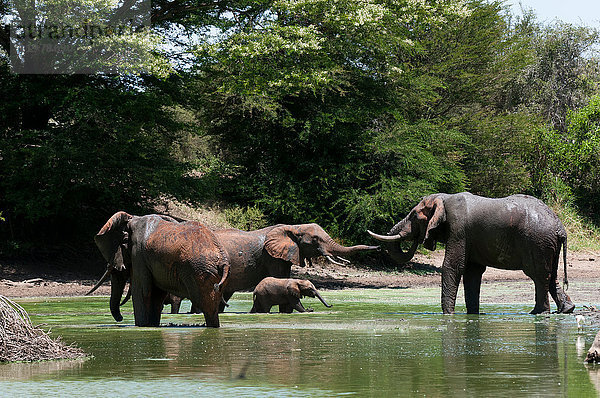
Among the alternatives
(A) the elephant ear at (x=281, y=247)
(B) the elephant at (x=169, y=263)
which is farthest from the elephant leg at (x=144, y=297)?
(A) the elephant ear at (x=281, y=247)

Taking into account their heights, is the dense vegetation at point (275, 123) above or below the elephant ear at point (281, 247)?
above

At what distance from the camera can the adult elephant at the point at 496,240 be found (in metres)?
17.2

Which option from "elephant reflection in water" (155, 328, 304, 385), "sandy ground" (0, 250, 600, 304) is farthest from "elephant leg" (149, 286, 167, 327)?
"sandy ground" (0, 250, 600, 304)

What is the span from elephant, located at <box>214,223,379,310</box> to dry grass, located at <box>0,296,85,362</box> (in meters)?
9.00

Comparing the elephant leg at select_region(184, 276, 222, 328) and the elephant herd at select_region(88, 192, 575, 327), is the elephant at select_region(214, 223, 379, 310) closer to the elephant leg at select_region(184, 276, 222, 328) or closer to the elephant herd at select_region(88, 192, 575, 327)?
the elephant herd at select_region(88, 192, 575, 327)

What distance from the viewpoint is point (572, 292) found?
24.0 metres

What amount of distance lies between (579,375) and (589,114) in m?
43.5

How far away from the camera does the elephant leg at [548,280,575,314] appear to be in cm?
1703

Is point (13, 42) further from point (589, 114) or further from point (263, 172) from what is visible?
point (589, 114)

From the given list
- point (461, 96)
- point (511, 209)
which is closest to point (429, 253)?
point (461, 96)

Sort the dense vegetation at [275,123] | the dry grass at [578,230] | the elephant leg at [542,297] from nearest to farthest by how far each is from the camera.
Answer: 1. the elephant leg at [542,297]
2. the dense vegetation at [275,123]
3. the dry grass at [578,230]

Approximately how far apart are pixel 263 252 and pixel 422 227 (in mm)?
3280

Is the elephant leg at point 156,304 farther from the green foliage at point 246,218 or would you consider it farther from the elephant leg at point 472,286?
the green foliage at point 246,218

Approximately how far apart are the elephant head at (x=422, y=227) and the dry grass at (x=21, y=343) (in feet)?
30.4
